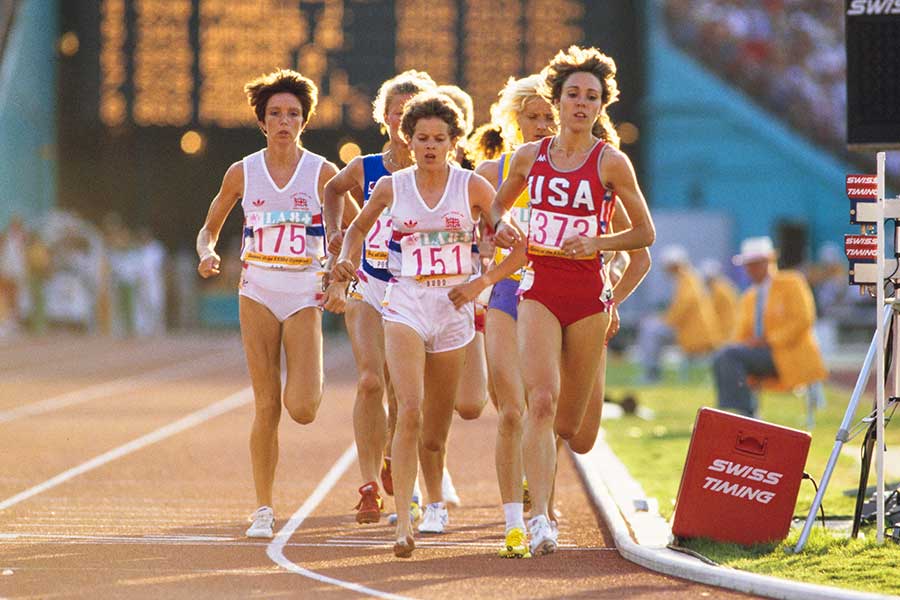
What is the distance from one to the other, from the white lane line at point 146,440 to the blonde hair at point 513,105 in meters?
3.59

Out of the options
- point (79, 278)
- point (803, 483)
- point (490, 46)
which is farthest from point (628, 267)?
point (79, 278)

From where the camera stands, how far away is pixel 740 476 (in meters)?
8.66

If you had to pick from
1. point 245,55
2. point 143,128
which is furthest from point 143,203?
point 245,55

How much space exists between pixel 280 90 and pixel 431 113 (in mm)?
1129

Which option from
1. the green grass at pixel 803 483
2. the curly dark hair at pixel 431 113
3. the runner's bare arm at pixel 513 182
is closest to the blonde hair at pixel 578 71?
the runner's bare arm at pixel 513 182

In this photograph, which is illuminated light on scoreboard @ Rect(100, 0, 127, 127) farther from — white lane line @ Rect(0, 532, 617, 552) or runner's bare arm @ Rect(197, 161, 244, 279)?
white lane line @ Rect(0, 532, 617, 552)

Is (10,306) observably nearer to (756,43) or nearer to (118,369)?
(118,369)

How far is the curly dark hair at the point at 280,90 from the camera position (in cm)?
945

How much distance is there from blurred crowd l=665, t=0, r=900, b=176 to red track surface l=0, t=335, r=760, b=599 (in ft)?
73.7

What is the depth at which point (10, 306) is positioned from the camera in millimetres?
36594

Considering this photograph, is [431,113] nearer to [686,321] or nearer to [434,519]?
[434,519]

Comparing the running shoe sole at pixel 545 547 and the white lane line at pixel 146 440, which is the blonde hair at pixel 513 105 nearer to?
the running shoe sole at pixel 545 547

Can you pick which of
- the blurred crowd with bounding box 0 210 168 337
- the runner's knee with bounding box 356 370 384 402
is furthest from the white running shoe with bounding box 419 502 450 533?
the blurred crowd with bounding box 0 210 168 337

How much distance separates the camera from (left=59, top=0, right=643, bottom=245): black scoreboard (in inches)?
1237
